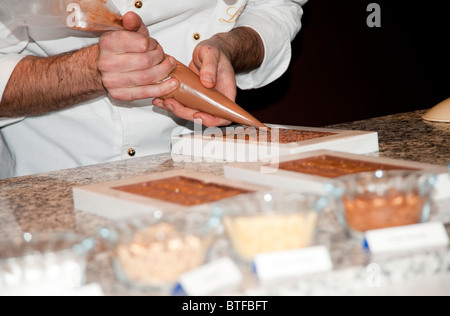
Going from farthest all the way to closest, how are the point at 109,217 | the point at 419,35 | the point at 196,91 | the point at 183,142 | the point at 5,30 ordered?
the point at 419,35 < the point at 5,30 < the point at 183,142 < the point at 196,91 < the point at 109,217

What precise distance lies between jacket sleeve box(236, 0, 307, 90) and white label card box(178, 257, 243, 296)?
4.59ft

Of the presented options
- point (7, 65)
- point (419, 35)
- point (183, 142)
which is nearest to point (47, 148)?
point (7, 65)

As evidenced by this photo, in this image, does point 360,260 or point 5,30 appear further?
point 5,30

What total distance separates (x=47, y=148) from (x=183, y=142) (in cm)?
53

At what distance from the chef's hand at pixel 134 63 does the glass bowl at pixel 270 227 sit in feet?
2.22

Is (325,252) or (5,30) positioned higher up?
(5,30)

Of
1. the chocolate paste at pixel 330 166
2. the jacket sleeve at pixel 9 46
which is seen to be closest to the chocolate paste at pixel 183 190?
the chocolate paste at pixel 330 166

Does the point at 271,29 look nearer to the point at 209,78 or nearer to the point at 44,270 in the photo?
the point at 209,78

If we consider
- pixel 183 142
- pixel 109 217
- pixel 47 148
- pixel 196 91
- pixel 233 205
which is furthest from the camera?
pixel 47 148

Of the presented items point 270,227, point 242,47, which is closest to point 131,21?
point 242,47

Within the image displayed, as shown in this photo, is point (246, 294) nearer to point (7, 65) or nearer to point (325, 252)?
point (325, 252)

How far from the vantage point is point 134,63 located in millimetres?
1379

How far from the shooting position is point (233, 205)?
807 mm

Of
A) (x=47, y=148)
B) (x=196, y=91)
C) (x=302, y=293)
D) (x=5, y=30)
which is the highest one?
(x=5, y=30)
